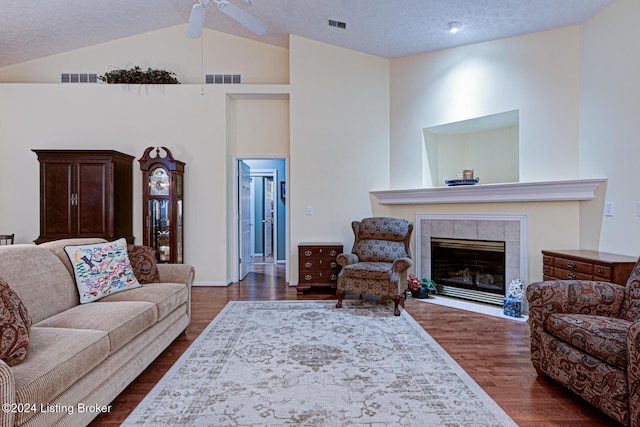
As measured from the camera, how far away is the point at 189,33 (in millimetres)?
3277

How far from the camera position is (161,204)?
4.67 meters

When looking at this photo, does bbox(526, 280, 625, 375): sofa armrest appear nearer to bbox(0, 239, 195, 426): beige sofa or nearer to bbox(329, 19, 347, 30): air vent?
bbox(0, 239, 195, 426): beige sofa

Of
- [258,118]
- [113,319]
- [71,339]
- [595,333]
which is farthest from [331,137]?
[71,339]

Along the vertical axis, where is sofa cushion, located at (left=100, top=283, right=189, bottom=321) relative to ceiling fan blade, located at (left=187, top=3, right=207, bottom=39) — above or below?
below

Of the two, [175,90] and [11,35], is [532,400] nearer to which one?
[175,90]

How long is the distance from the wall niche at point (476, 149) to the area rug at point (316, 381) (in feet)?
7.63

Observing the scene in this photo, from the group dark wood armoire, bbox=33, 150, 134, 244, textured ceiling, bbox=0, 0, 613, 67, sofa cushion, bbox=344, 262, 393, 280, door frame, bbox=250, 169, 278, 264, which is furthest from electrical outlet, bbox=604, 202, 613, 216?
dark wood armoire, bbox=33, 150, 134, 244

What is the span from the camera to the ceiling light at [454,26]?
12.1ft

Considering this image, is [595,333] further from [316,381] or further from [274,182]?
[274,182]

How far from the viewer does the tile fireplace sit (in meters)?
3.84

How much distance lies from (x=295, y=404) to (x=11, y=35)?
6.08m

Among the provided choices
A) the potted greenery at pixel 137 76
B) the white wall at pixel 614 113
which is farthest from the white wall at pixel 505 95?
the potted greenery at pixel 137 76

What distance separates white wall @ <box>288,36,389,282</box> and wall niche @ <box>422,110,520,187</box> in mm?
669

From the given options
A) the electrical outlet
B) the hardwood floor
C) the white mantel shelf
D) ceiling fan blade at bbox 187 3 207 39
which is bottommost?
the hardwood floor
